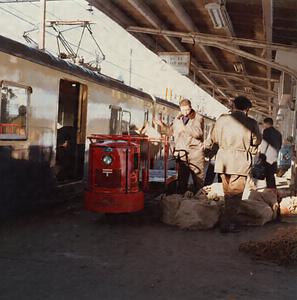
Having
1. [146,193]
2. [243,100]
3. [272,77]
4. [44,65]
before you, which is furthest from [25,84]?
[272,77]

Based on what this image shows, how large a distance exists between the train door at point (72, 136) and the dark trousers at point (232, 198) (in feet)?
12.5

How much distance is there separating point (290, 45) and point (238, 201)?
6.85 meters

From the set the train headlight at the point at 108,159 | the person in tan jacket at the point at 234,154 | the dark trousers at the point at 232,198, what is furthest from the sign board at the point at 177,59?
the dark trousers at the point at 232,198

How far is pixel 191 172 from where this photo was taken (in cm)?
762

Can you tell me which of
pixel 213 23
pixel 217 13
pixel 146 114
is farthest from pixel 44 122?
pixel 146 114

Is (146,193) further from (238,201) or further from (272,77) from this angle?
(272,77)

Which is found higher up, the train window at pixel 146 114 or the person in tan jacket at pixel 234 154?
the train window at pixel 146 114

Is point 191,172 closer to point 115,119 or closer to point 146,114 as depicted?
point 115,119

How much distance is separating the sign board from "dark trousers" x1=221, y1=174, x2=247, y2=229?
818 cm

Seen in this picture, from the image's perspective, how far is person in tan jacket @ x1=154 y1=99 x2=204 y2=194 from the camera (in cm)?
740

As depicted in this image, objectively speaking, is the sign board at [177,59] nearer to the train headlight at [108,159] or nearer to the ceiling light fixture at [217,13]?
the ceiling light fixture at [217,13]

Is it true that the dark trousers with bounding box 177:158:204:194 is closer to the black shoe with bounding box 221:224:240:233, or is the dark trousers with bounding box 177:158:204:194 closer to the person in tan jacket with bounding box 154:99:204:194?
the person in tan jacket with bounding box 154:99:204:194

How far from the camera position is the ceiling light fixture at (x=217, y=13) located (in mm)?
8602

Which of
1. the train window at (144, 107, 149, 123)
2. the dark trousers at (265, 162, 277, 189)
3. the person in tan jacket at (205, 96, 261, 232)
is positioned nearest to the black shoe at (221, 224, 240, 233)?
the person in tan jacket at (205, 96, 261, 232)
